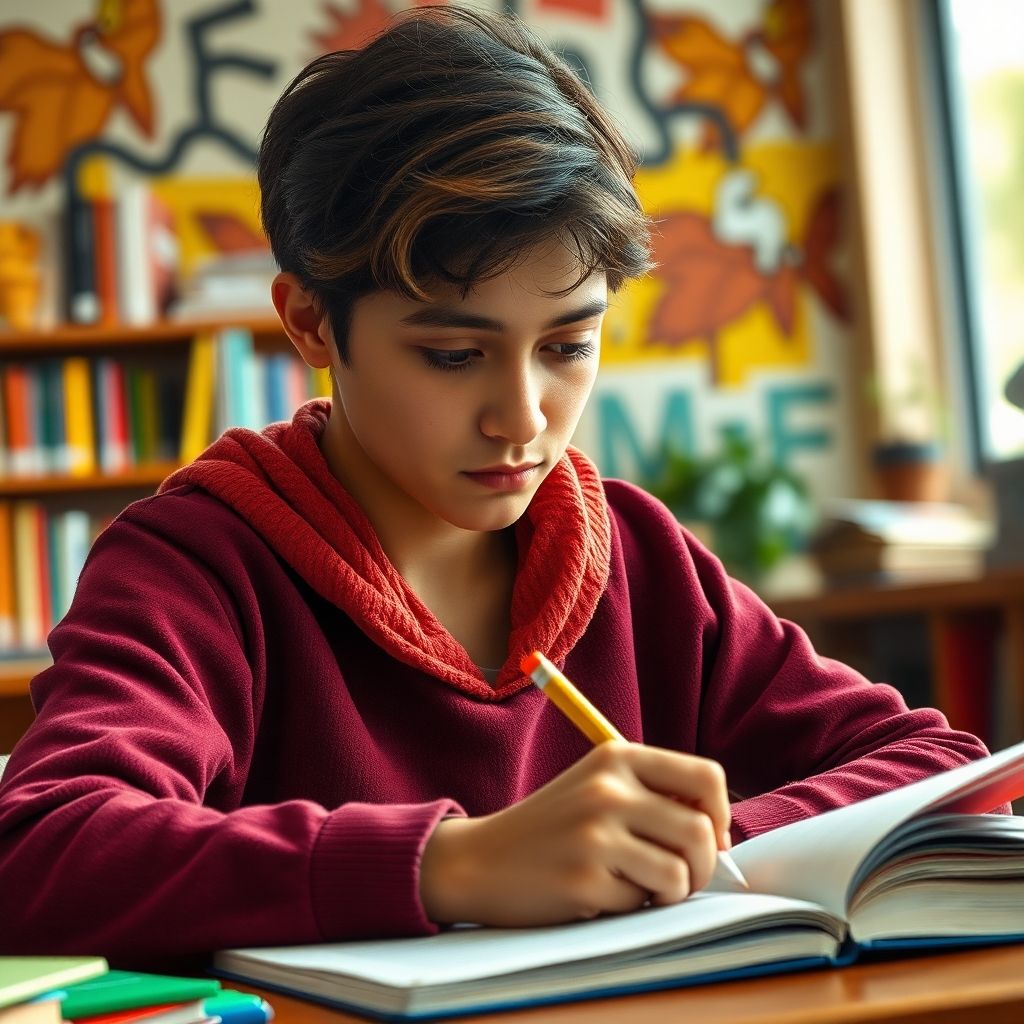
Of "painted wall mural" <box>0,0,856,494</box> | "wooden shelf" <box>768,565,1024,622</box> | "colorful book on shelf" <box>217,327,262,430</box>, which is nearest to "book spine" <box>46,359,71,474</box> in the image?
"colorful book on shelf" <box>217,327,262,430</box>

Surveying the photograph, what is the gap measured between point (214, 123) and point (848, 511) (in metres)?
1.82

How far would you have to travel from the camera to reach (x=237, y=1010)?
1.98ft

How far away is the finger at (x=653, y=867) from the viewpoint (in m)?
0.70

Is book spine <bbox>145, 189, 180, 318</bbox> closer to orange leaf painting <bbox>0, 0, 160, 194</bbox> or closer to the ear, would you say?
orange leaf painting <bbox>0, 0, 160, 194</bbox>

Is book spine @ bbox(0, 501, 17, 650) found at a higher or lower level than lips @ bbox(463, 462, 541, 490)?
lower

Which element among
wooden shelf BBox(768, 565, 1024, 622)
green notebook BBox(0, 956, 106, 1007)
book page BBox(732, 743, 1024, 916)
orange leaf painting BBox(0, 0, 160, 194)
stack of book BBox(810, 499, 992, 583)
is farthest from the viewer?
orange leaf painting BBox(0, 0, 160, 194)

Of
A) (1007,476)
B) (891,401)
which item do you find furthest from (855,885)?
(891,401)

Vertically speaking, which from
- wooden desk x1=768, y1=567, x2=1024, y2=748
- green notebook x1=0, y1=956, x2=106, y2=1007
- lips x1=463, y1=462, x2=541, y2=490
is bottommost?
wooden desk x1=768, y1=567, x2=1024, y2=748

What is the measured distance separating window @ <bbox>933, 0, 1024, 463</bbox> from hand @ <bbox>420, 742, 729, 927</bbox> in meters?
2.97

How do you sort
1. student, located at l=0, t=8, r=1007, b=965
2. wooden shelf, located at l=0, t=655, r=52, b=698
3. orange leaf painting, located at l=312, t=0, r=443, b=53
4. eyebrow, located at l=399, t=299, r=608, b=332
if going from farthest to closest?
orange leaf painting, located at l=312, t=0, r=443, b=53
wooden shelf, located at l=0, t=655, r=52, b=698
eyebrow, located at l=399, t=299, r=608, b=332
student, located at l=0, t=8, r=1007, b=965

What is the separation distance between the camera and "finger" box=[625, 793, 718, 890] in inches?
27.9

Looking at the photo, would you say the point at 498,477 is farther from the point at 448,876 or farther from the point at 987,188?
the point at 987,188

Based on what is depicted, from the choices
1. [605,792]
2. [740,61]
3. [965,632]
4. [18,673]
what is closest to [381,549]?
[605,792]

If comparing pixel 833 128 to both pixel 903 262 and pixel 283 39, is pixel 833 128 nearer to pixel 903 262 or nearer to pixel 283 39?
pixel 903 262
